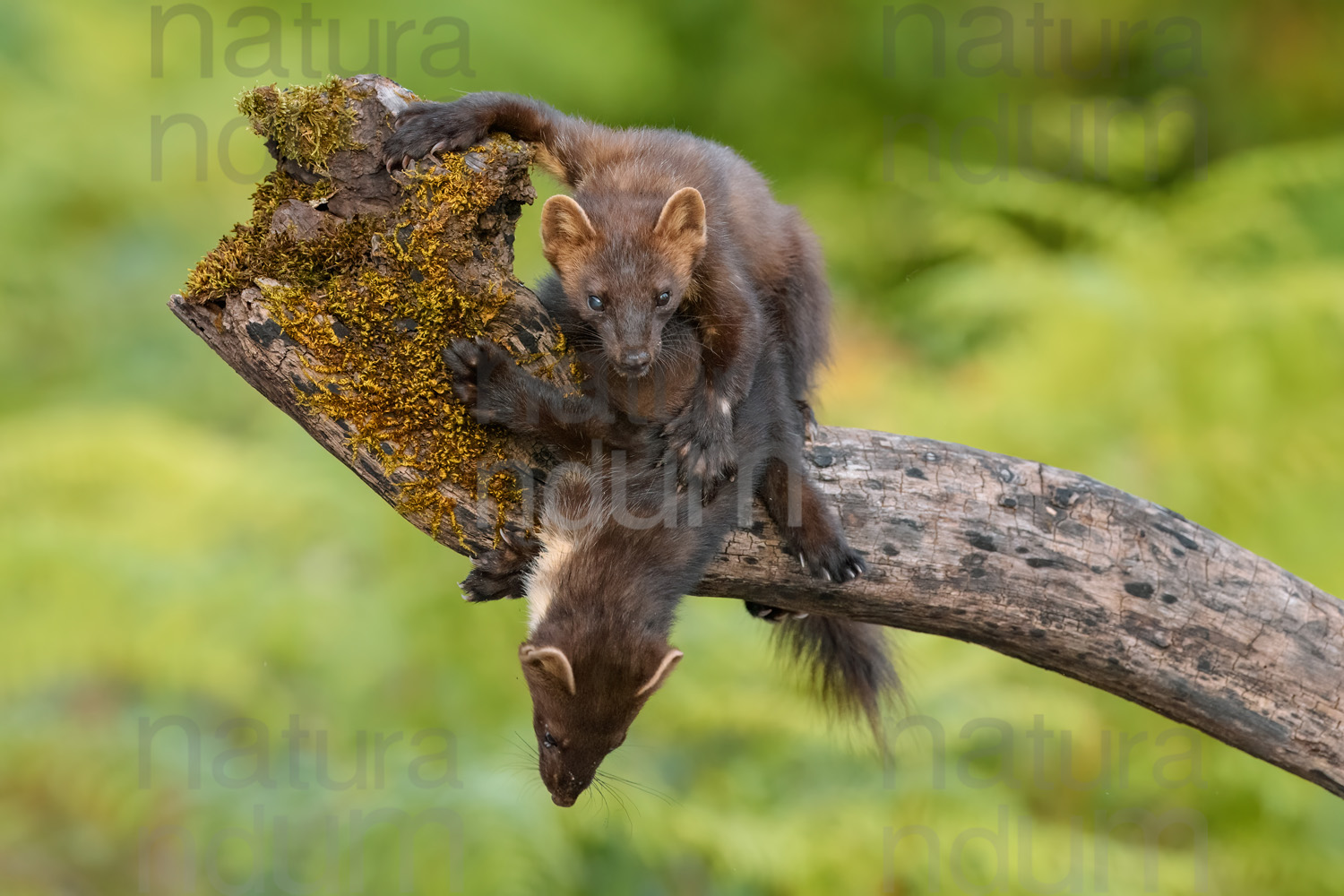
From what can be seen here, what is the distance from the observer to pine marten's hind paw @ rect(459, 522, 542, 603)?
2586 mm

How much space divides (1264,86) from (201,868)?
7.82m

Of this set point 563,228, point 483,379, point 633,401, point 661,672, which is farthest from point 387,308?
point 661,672

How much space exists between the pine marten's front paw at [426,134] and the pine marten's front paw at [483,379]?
0.41 meters

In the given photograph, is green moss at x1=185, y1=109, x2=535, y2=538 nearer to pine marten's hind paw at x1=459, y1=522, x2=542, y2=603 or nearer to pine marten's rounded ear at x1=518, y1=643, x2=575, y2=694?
pine marten's hind paw at x1=459, y1=522, x2=542, y2=603

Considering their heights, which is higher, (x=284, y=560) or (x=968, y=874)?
(x=284, y=560)

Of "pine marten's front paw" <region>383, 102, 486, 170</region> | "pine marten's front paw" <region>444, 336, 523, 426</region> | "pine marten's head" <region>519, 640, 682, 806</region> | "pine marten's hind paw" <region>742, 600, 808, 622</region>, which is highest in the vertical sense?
"pine marten's front paw" <region>383, 102, 486, 170</region>

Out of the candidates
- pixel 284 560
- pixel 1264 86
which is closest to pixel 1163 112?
pixel 1264 86

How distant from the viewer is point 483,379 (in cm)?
255

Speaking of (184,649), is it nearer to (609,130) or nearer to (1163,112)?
(609,130)

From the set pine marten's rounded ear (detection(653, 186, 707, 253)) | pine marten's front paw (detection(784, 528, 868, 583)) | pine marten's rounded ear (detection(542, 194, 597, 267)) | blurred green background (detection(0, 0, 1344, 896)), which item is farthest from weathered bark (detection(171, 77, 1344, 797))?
blurred green background (detection(0, 0, 1344, 896))

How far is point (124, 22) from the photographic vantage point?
6.80 meters

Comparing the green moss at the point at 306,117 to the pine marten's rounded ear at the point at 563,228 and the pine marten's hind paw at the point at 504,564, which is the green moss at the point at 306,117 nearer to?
the pine marten's rounded ear at the point at 563,228

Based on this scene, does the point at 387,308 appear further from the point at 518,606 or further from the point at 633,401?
the point at 518,606

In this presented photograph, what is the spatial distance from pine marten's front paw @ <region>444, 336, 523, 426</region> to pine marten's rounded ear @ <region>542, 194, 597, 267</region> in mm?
396
